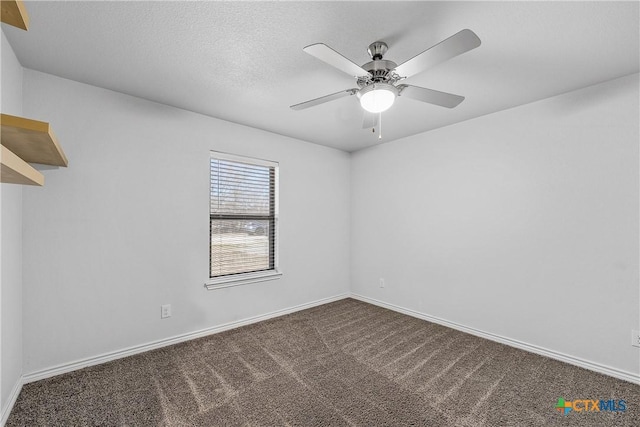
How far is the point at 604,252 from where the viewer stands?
2287mm

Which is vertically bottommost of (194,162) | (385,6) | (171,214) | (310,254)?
(310,254)

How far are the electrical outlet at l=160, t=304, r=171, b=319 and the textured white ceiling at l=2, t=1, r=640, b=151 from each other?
1977 mm

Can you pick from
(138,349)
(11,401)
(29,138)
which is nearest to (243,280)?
(138,349)

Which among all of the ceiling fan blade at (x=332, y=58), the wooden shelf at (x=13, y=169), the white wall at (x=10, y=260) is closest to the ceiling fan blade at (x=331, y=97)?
the ceiling fan blade at (x=332, y=58)

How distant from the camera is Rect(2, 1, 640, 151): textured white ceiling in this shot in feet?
5.01

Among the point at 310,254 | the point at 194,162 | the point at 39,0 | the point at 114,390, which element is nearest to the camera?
the point at 39,0

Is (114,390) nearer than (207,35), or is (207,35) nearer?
(207,35)

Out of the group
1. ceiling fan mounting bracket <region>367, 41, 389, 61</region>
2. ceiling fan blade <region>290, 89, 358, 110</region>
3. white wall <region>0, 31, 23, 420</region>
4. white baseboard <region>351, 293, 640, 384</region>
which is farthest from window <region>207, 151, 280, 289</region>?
ceiling fan mounting bracket <region>367, 41, 389, 61</region>

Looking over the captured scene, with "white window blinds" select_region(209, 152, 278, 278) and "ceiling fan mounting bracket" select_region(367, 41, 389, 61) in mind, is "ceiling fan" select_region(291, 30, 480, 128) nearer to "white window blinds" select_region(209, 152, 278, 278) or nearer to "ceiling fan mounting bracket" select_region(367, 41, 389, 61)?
"ceiling fan mounting bracket" select_region(367, 41, 389, 61)

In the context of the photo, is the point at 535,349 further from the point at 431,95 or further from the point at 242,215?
the point at 242,215

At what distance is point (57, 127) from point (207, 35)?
1.54m

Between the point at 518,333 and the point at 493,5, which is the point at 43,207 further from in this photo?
the point at 518,333

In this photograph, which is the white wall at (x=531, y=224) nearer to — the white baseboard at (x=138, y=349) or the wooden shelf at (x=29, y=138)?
the white baseboard at (x=138, y=349)

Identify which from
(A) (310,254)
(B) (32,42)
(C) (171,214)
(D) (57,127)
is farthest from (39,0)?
(A) (310,254)
